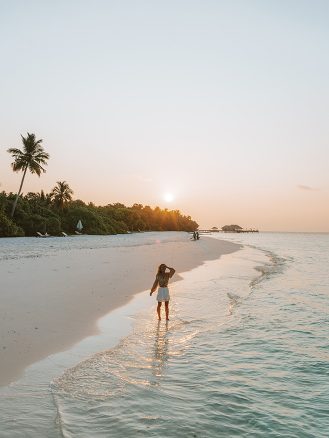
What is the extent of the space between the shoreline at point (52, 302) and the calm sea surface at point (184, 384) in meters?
0.56

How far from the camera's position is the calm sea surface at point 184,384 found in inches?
245

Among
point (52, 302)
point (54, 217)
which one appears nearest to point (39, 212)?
point (54, 217)

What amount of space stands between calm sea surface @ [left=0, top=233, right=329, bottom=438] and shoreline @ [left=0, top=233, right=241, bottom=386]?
0.56m

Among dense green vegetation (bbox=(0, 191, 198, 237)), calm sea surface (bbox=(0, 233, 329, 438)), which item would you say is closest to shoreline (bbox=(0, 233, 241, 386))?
calm sea surface (bbox=(0, 233, 329, 438))

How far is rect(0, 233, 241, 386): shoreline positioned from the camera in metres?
9.25

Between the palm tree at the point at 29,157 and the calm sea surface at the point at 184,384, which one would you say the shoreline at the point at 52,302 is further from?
the palm tree at the point at 29,157

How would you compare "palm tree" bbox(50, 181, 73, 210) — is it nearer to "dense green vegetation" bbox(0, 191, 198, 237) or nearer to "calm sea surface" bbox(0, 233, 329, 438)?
"dense green vegetation" bbox(0, 191, 198, 237)

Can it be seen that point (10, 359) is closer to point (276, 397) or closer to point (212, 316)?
point (276, 397)

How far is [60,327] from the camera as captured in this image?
11.2 metres

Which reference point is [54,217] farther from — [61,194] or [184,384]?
[184,384]

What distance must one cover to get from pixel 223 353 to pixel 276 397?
2655 mm

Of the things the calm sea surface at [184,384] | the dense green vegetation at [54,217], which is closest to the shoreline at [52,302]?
the calm sea surface at [184,384]

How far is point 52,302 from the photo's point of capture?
13969mm

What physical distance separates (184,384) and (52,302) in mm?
7455
